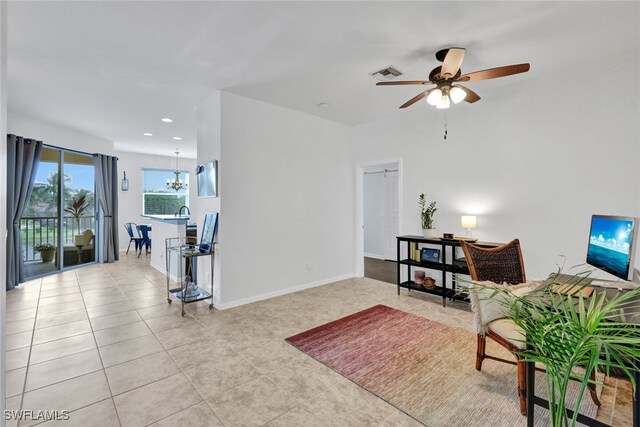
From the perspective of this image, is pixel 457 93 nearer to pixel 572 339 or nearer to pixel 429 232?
pixel 429 232

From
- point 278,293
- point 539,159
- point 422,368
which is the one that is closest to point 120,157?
point 278,293

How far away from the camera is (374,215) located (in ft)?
25.0

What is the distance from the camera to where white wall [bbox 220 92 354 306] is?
3.90 meters

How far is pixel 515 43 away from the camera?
8.77 feet

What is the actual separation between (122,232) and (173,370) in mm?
7443

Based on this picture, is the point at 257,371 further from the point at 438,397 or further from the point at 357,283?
the point at 357,283

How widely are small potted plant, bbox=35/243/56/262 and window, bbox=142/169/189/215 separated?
3087mm

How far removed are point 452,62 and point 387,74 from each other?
96cm

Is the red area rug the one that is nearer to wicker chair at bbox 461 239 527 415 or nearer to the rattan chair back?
wicker chair at bbox 461 239 527 415

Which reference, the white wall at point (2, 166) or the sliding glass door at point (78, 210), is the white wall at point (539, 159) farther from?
the sliding glass door at point (78, 210)

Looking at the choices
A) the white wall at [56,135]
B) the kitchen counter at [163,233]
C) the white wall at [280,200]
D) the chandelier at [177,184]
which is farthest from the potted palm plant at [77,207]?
the white wall at [280,200]

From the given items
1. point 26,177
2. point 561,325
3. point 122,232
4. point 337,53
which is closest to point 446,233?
point 337,53

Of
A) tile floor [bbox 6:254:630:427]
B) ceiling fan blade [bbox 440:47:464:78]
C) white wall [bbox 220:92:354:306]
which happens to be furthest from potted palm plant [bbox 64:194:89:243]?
ceiling fan blade [bbox 440:47:464:78]

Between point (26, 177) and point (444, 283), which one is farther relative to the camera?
point (26, 177)
